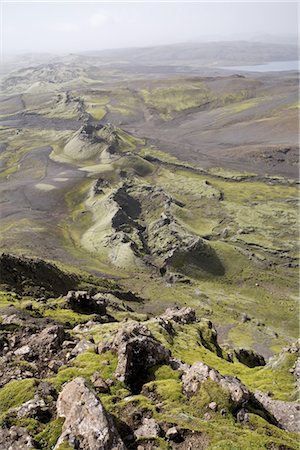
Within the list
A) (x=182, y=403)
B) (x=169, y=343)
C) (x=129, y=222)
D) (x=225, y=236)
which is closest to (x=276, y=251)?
(x=225, y=236)

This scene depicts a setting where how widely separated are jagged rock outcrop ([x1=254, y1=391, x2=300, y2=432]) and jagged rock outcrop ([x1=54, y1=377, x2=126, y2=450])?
14694 mm

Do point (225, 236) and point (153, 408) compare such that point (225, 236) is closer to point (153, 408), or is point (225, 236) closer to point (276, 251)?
point (276, 251)

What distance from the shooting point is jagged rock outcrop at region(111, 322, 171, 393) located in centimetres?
3061

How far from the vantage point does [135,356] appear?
106ft

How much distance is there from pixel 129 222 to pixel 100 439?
379ft

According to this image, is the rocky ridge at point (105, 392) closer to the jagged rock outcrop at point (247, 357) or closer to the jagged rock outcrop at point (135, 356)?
the jagged rock outcrop at point (135, 356)

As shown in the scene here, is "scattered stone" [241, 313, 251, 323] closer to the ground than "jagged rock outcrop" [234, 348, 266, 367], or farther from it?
closer to the ground

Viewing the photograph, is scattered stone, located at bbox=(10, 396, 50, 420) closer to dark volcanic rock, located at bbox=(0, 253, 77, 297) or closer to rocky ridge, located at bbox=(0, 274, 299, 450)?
rocky ridge, located at bbox=(0, 274, 299, 450)

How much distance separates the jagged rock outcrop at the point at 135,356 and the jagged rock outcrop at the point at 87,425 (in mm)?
7209

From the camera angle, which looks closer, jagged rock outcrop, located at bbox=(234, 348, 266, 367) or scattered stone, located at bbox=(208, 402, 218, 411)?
scattered stone, located at bbox=(208, 402, 218, 411)

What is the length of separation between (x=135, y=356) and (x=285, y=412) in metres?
13.7

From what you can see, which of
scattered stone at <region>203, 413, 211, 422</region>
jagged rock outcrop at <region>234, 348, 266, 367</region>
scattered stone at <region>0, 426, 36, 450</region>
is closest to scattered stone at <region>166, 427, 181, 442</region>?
scattered stone at <region>203, 413, 211, 422</region>

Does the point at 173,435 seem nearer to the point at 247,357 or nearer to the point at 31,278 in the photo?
the point at 247,357

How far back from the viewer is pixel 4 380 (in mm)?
28875
